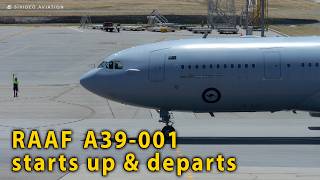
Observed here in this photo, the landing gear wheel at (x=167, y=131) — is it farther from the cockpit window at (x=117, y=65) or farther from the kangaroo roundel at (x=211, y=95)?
the cockpit window at (x=117, y=65)

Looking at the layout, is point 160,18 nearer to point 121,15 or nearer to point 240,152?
point 121,15

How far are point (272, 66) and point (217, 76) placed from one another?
245 cm

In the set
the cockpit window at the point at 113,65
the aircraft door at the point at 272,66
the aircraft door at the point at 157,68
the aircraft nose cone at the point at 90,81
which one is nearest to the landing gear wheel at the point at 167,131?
the aircraft door at the point at 157,68

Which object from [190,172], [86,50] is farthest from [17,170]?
[86,50]

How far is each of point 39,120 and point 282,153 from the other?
583 inches

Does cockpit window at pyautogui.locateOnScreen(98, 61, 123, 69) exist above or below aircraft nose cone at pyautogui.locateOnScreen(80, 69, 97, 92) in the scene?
above

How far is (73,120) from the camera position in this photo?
3747 cm

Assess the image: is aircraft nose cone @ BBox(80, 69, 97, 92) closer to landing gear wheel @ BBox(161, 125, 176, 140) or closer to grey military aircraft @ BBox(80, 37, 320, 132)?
grey military aircraft @ BBox(80, 37, 320, 132)

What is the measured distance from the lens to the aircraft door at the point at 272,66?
30281mm

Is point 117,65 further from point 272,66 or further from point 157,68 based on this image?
point 272,66

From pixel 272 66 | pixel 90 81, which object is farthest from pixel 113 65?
pixel 272 66

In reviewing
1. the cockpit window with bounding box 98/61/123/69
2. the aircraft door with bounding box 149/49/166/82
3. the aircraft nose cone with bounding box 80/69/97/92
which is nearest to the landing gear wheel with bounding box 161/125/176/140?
the aircraft door with bounding box 149/49/166/82

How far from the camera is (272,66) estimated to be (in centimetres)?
3027

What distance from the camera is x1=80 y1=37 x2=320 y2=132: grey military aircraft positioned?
30.4 meters
